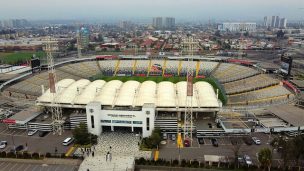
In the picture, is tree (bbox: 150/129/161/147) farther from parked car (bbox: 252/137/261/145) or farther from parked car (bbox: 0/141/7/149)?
parked car (bbox: 0/141/7/149)

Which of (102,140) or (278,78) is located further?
(278,78)

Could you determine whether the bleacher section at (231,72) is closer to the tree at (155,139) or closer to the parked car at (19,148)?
the tree at (155,139)

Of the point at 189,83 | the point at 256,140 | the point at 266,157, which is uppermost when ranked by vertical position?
the point at 189,83

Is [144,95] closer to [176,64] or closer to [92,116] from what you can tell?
[92,116]

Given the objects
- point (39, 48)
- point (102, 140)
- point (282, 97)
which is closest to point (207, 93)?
point (282, 97)

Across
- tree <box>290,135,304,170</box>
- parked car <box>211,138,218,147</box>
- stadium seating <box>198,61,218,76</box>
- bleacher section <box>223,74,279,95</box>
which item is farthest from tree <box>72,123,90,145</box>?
stadium seating <box>198,61,218,76</box>

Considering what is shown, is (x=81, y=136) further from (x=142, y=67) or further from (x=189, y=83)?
(x=142, y=67)

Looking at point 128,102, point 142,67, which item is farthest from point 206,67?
point 128,102
